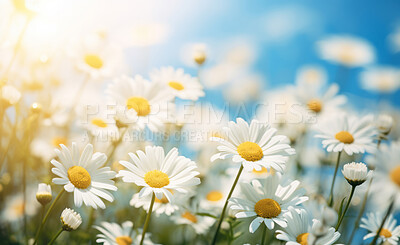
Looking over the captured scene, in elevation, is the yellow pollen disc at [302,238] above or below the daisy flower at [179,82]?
below

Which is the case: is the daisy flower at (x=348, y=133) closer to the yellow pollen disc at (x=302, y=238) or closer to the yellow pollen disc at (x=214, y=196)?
the yellow pollen disc at (x=302, y=238)

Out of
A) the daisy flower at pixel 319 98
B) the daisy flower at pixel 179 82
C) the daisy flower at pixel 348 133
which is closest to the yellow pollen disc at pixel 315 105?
the daisy flower at pixel 319 98

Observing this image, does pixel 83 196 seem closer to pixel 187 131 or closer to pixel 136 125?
pixel 136 125

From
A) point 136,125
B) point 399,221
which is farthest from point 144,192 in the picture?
point 399,221

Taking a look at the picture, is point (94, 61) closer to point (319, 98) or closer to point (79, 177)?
point (79, 177)

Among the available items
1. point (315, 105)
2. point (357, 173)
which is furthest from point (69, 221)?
point (315, 105)

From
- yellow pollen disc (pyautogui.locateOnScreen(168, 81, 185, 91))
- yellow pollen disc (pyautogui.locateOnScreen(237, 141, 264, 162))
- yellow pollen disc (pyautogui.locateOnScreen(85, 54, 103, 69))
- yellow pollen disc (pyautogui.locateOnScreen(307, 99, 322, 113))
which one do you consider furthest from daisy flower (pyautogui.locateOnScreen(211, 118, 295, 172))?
yellow pollen disc (pyautogui.locateOnScreen(85, 54, 103, 69))
